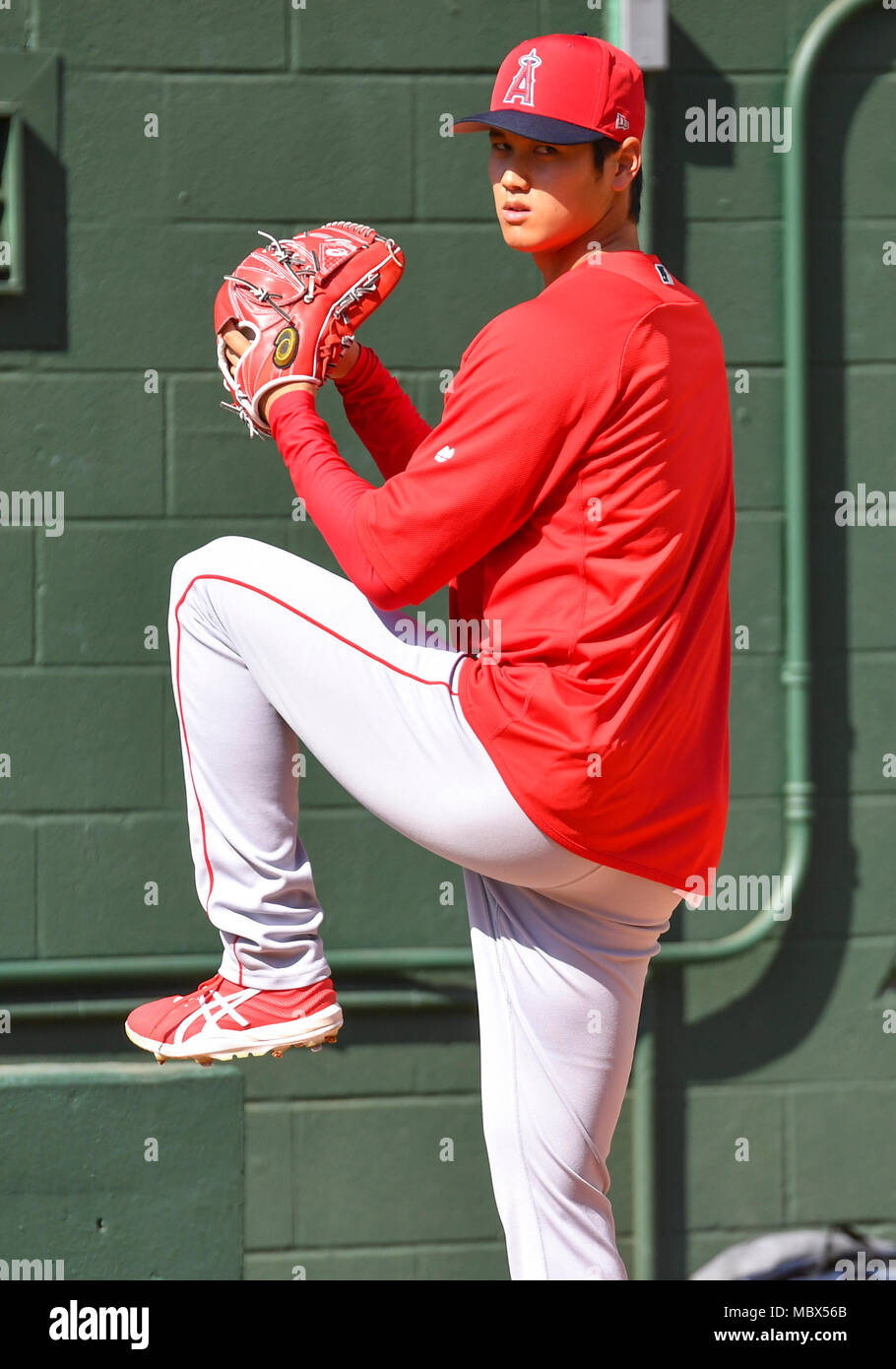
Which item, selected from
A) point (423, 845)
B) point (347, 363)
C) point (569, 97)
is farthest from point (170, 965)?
point (569, 97)

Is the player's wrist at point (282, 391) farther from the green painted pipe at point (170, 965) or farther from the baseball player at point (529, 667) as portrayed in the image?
the green painted pipe at point (170, 965)

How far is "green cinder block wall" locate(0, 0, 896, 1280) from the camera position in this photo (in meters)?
3.27

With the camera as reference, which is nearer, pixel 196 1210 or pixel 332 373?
pixel 332 373

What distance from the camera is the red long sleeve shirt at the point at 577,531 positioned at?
6.28ft

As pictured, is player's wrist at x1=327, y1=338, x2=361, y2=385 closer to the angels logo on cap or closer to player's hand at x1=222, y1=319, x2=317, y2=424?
player's hand at x1=222, y1=319, x2=317, y2=424

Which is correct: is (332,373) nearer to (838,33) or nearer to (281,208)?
(281,208)

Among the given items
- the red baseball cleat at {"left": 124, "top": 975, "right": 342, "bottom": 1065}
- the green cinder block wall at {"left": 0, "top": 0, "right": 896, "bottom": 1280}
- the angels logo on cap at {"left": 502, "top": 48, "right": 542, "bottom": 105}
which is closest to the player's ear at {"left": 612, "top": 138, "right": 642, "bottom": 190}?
the angels logo on cap at {"left": 502, "top": 48, "right": 542, "bottom": 105}

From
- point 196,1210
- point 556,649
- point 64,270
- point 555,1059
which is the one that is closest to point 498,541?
point 556,649

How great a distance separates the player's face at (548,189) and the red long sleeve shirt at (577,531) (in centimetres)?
7

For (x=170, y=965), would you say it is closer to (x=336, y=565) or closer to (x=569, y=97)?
(x=336, y=565)

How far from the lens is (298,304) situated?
83.8 inches

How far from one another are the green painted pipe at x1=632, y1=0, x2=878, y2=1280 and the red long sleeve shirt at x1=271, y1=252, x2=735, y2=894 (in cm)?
135

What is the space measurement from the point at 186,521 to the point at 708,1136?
1.77 metres
